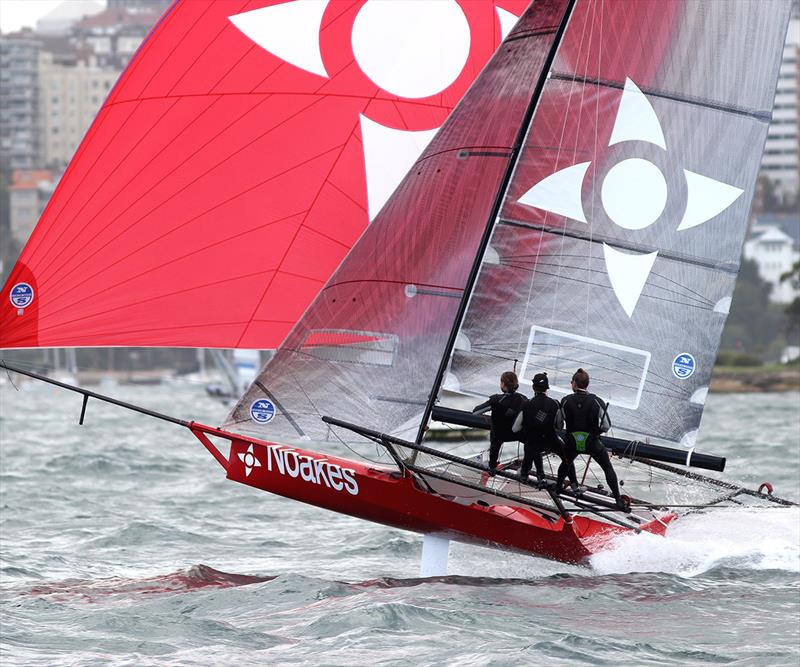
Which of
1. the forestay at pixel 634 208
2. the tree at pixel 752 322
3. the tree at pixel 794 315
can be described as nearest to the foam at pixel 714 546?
the forestay at pixel 634 208

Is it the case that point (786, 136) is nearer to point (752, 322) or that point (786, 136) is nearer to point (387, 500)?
point (752, 322)

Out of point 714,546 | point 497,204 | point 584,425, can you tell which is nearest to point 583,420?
point 584,425

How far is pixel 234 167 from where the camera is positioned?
10.3 metres

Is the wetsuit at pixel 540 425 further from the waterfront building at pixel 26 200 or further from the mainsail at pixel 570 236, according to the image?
the waterfront building at pixel 26 200

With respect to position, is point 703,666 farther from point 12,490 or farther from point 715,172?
point 12,490

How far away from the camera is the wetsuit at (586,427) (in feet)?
A: 29.8

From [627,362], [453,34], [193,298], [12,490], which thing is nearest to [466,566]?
[627,362]

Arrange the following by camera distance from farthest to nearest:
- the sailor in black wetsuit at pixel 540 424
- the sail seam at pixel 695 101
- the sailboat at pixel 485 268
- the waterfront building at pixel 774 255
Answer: the waterfront building at pixel 774 255 < the sail seam at pixel 695 101 < the sailboat at pixel 485 268 < the sailor in black wetsuit at pixel 540 424

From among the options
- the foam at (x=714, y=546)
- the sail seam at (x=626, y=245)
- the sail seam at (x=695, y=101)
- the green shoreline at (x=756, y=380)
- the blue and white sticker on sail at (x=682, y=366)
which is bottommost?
the green shoreline at (x=756, y=380)

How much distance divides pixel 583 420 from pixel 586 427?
0.05m

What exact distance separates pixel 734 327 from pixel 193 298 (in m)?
73.7

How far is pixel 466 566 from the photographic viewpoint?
10016mm

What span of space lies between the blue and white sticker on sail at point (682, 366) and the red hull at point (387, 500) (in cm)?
137

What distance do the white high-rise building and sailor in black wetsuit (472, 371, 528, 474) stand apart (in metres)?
106
